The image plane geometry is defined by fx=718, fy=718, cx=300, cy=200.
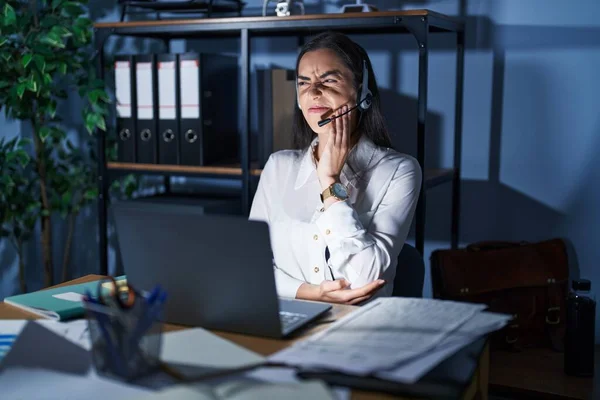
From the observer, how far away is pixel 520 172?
234 cm

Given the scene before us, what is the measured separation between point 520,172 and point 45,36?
1631 millimetres

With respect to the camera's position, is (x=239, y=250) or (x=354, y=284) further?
(x=354, y=284)

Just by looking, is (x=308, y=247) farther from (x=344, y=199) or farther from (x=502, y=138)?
(x=502, y=138)

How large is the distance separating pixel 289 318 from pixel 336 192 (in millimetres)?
587

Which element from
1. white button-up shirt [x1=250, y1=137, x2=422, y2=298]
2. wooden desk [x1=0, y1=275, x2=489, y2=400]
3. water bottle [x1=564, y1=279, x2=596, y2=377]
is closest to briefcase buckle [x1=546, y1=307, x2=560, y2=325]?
water bottle [x1=564, y1=279, x2=596, y2=377]

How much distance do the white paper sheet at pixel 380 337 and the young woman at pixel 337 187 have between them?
0.51 m

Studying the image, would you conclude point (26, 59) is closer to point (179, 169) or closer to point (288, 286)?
point (179, 169)

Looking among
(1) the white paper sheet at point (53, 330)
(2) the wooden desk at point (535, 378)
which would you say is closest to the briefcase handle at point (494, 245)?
(2) the wooden desk at point (535, 378)

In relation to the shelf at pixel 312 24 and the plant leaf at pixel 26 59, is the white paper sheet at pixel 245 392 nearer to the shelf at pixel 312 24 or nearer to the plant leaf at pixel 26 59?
the shelf at pixel 312 24

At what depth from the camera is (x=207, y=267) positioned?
3.41ft

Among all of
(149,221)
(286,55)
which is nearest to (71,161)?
(286,55)

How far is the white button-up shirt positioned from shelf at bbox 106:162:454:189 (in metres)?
0.37

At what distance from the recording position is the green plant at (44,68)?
2379 mm

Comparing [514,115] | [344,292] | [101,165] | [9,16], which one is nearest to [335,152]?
[344,292]
